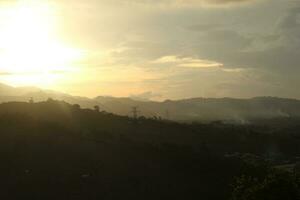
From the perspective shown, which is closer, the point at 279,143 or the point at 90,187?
the point at 90,187

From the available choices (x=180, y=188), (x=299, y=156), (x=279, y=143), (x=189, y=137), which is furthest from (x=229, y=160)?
(x=279, y=143)

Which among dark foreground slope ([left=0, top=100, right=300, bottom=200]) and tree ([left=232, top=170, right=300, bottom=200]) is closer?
tree ([left=232, top=170, right=300, bottom=200])

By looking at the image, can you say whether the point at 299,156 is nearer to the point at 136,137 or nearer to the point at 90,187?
the point at 136,137

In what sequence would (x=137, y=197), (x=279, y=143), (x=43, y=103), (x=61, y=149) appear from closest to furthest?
1. (x=137, y=197)
2. (x=61, y=149)
3. (x=43, y=103)
4. (x=279, y=143)

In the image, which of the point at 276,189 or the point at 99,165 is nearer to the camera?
the point at 276,189

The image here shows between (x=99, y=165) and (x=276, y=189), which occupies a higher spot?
(x=276, y=189)

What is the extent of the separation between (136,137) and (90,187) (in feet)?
67.1

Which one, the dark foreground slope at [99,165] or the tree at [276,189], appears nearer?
the tree at [276,189]

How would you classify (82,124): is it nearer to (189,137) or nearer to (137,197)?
(189,137)

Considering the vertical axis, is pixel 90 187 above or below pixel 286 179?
below

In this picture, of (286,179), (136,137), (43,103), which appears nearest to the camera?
(286,179)

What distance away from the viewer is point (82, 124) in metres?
67.6

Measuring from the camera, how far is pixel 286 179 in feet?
75.1

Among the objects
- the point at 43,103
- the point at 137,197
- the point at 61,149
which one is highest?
the point at 43,103
